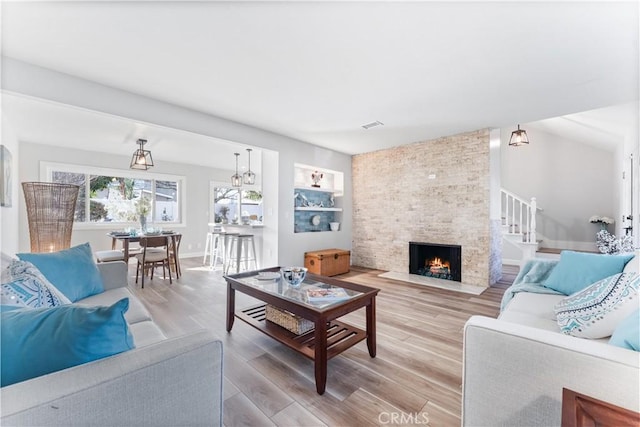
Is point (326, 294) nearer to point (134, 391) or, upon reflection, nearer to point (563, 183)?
point (134, 391)

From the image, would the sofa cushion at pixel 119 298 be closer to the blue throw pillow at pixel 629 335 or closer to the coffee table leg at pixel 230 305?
the coffee table leg at pixel 230 305

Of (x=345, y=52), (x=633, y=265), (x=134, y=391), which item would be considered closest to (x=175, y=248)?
(x=345, y=52)

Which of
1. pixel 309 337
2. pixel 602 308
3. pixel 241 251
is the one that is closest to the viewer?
pixel 602 308

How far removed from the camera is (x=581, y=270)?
217cm

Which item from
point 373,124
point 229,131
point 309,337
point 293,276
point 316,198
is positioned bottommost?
point 309,337

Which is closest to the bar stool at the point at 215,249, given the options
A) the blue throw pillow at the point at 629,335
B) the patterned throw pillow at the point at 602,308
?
the patterned throw pillow at the point at 602,308

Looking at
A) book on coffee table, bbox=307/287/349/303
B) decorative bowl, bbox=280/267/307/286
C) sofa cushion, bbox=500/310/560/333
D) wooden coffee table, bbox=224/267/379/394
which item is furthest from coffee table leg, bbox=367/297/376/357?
sofa cushion, bbox=500/310/560/333

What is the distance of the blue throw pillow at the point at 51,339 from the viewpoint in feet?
2.55

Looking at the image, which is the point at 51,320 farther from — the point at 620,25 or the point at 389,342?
the point at 620,25

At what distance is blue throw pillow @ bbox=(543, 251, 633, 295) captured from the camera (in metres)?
2.01

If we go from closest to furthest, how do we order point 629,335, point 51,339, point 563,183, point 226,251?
1. point 51,339
2. point 629,335
3. point 226,251
4. point 563,183

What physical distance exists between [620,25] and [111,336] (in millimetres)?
3350

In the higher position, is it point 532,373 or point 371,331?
point 532,373

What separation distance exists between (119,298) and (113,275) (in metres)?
0.39
